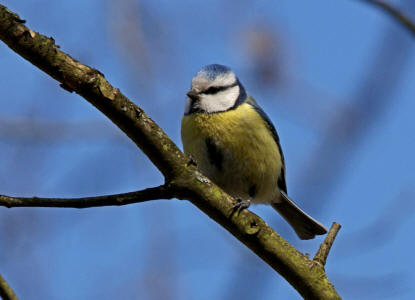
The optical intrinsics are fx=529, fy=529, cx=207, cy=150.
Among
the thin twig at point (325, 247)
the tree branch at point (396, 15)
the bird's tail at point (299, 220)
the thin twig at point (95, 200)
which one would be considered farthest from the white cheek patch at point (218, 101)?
the tree branch at point (396, 15)

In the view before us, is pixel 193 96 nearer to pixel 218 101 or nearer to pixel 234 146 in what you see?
pixel 218 101

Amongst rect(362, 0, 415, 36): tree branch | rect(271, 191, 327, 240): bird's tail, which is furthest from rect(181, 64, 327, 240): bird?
Result: rect(362, 0, 415, 36): tree branch

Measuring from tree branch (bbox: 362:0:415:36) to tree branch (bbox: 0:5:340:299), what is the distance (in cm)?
82

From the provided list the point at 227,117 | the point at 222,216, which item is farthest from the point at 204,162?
the point at 222,216

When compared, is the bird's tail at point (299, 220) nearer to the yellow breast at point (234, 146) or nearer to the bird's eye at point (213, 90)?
the yellow breast at point (234, 146)

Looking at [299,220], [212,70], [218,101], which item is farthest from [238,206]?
[299,220]

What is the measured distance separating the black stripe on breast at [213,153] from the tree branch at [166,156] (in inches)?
45.9

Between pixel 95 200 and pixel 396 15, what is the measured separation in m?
1.17

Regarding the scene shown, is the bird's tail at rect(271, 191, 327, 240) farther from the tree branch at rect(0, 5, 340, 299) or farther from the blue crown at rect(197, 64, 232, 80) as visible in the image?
the tree branch at rect(0, 5, 340, 299)

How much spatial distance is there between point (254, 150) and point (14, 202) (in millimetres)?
1720

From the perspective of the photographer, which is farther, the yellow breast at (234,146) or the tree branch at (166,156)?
the yellow breast at (234,146)

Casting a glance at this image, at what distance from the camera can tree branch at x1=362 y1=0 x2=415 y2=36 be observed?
1717 mm

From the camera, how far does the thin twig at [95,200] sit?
1.71 metres

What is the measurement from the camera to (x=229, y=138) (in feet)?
10.2
